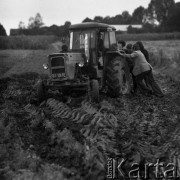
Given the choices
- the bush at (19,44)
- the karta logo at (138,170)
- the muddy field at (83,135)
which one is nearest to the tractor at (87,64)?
the muddy field at (83,135)

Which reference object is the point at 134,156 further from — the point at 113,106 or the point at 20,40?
the point at 20,40

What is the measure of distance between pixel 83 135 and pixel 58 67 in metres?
4.11

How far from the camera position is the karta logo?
6.01m

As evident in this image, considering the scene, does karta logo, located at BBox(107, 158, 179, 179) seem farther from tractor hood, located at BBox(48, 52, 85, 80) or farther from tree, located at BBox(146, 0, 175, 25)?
tree, located at BBox(146, 0, 175, 25)

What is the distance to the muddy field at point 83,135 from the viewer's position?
20.8 feet

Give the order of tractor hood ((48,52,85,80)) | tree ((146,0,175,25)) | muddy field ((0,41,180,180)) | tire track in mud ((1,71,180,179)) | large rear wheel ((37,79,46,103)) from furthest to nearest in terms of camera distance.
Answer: tree ((146,0,175,25)) → large rear wheel ((37,79,46,103)) → tractor hood ((48,52,85,80)) → tire track in mud ((1,71,180,179)) → muddy field ((0,41,180,180))

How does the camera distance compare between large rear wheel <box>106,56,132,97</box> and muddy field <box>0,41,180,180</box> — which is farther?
large rear wheel <box>106,56,132,97</box>

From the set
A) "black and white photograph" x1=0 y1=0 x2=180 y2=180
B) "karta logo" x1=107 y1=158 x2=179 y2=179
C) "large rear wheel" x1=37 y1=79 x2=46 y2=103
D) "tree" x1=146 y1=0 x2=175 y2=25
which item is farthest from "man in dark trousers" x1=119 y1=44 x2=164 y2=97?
"tree" x1=146 y1=0 x2=175 y2=25

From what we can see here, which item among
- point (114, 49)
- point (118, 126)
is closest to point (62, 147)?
point (118, 126)

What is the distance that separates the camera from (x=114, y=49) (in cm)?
1296

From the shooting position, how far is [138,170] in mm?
6219

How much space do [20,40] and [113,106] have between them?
1190 inches

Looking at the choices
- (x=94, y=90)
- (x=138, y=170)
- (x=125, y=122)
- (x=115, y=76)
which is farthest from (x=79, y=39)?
(x=138, y=170)

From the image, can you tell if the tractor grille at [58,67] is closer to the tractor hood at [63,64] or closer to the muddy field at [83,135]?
the tractor hood at [63,64]
